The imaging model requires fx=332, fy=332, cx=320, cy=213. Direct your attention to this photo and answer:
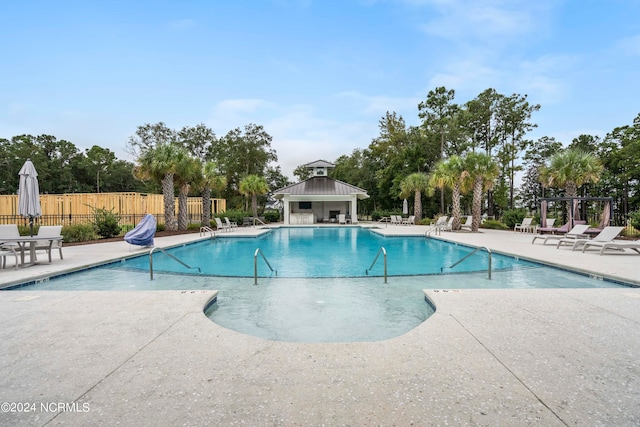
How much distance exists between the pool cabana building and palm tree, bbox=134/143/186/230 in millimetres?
11874

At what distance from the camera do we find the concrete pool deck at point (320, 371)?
207 cm

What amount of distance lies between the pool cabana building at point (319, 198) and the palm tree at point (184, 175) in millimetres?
9982

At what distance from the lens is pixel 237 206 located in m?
40.7

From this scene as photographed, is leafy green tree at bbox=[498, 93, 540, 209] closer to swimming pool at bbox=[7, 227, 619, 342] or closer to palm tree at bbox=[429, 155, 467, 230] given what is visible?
palm tree at bbox=[429, 155, 467, 230]

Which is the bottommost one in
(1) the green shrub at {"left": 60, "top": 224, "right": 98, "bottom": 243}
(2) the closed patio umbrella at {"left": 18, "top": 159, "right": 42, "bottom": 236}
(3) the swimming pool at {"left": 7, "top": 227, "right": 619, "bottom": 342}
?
(3) the swimming pool at {"left": 7, "top": 227, "right": 619, "bottom": 342}

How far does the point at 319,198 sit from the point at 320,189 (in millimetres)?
1177

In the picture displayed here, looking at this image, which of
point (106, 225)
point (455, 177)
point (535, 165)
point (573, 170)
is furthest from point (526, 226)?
point (535, 165)

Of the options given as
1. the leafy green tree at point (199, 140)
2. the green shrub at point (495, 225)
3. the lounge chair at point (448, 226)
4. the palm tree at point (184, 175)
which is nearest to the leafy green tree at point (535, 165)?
the green shrub at point (495, 225)

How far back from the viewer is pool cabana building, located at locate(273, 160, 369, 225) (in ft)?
95.4

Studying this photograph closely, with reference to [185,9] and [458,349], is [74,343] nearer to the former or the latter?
[458,349]

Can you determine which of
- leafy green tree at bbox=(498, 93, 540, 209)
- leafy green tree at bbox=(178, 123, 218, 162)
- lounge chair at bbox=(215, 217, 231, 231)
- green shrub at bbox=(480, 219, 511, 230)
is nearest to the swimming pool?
lounge chair at bbox=(215, 217, 231, 231)

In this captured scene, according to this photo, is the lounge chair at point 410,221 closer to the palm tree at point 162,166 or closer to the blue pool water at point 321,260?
the blue pool water at point 321,260

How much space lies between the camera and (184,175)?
18.6m

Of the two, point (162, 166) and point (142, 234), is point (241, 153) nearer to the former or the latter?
point (162, 166)
